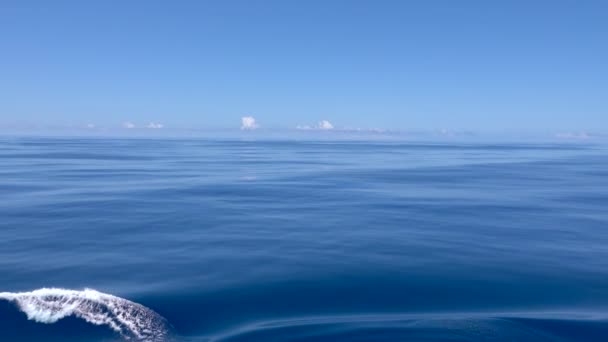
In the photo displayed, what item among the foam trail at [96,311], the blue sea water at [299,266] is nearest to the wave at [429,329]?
the blue sea water at [299,266]

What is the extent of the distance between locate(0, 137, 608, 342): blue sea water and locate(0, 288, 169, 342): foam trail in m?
0.04

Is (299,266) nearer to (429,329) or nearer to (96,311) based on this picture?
(429,329)

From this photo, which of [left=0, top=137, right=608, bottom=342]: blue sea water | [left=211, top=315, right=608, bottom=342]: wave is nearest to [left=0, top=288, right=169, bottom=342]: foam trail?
[left=0, top=137, right=608, bottom=342]: blue sea water

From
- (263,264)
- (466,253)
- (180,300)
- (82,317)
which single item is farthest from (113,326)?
(466,253)

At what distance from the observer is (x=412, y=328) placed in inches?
309

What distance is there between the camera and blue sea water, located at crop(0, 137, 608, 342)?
25.7ft

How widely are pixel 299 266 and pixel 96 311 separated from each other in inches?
189

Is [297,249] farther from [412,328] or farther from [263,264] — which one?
[412,328]

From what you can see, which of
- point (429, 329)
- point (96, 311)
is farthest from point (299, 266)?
point (96, 311)

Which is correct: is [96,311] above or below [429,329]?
above

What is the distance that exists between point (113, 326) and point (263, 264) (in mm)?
4280

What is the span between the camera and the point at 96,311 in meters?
7.96

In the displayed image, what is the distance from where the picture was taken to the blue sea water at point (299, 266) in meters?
7.83

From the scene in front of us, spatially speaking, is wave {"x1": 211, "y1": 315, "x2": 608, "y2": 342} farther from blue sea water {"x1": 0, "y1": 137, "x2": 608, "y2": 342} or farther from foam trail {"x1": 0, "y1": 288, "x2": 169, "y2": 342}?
foam trail {"x1": 0, "y1": 288, "x2": 169, "y2": 342}
